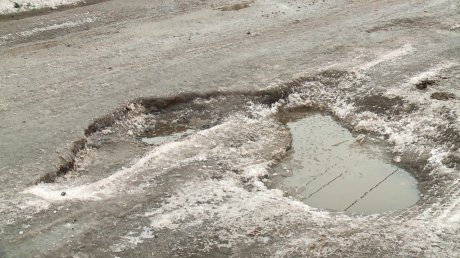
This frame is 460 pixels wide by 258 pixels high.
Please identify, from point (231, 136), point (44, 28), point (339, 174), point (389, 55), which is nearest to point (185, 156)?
point (231, 136)

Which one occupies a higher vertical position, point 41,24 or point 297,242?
point 41,24

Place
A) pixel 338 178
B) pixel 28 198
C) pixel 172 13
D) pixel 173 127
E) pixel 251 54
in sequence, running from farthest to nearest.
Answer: pixel 172 13
pixel 251 54
pixel 173 127
pixel 338 178
pixel 28 198

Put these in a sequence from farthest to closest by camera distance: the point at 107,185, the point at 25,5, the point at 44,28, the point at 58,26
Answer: the point at 25,5
the point at 58,26
the point at 44,28
the point at 107,185

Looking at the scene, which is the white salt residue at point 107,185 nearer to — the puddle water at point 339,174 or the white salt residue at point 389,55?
the puddle water at point 339,174

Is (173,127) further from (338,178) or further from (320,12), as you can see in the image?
(320,12)

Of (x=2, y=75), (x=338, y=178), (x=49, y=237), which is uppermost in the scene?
(x=2, y=75)

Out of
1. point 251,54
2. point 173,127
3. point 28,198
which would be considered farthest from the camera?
point 251,54

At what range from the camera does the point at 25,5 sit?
11.0 meters

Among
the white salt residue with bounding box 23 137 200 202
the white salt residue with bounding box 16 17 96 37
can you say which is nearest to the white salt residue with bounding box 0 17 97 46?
the white salt residue with bounding box 16 17 96 37

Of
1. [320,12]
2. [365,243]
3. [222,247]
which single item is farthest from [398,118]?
[320,12]

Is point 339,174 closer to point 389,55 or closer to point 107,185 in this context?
point 107,185

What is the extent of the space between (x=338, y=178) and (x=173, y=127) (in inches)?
86.2

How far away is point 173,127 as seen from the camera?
6.96 meters

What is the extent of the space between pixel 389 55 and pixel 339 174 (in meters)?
3.32
